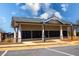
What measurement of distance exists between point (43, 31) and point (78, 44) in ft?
6.79

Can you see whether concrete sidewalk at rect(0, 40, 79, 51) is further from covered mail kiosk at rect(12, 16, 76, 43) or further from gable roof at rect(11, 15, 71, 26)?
gable roof at rect(11, 15, 71, 26)

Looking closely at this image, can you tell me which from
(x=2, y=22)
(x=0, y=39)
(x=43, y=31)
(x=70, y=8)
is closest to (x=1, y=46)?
(x=0, y=39)

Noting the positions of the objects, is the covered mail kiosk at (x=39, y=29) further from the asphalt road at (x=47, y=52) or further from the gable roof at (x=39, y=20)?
the asphalt road at (x=47, y=52)

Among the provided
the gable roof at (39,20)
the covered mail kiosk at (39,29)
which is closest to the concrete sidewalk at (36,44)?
the covered mail kiosk at (39,29)

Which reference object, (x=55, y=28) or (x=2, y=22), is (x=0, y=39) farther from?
(x=55, y=28)

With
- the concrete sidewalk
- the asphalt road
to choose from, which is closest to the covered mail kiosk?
the concrete sidewalk

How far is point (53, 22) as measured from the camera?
15078 mm

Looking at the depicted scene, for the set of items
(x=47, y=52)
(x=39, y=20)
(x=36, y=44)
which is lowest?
(x=47, y=52)

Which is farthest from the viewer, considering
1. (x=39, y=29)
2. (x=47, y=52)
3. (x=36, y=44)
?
(x=39, y=29)

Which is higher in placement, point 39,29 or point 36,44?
point 39,29

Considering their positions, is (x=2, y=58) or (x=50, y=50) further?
(x=50, y=50)

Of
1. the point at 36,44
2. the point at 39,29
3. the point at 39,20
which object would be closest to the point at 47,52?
the point at 36,44

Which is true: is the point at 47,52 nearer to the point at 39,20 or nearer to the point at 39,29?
the point at 39,29

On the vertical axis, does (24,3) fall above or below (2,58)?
above
